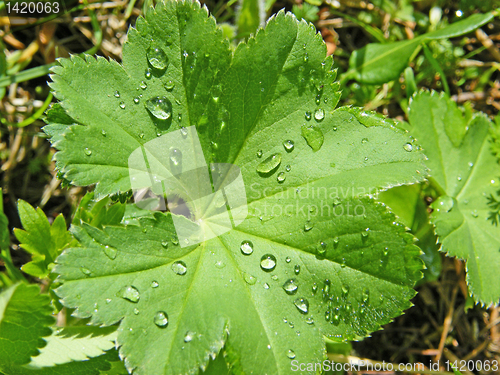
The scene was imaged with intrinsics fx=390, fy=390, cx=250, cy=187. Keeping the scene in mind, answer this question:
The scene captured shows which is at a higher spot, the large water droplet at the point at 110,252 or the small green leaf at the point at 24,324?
the large water droplet at the point at 110,252

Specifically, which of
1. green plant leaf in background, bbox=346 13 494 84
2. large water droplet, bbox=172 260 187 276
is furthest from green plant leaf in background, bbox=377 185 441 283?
large water droplet, bbox=172 260 187 276

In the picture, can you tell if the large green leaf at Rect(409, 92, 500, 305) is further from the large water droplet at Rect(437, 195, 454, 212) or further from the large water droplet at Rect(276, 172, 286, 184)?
the large water droplet at Rect(276, 172, 286, 184)

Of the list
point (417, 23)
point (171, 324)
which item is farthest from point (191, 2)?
point (417, 23)

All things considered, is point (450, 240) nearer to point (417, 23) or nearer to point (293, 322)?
point (293, 322)

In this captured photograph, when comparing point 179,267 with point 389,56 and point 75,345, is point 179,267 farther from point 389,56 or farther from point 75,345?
point 389,56

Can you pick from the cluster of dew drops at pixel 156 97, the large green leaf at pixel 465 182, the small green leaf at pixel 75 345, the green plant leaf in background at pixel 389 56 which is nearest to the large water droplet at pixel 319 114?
the cluster of dew drops at pixel 156 97

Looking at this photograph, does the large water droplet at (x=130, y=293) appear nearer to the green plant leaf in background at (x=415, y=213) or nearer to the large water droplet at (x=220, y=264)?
the large water droplet at (x=220, y=264)
